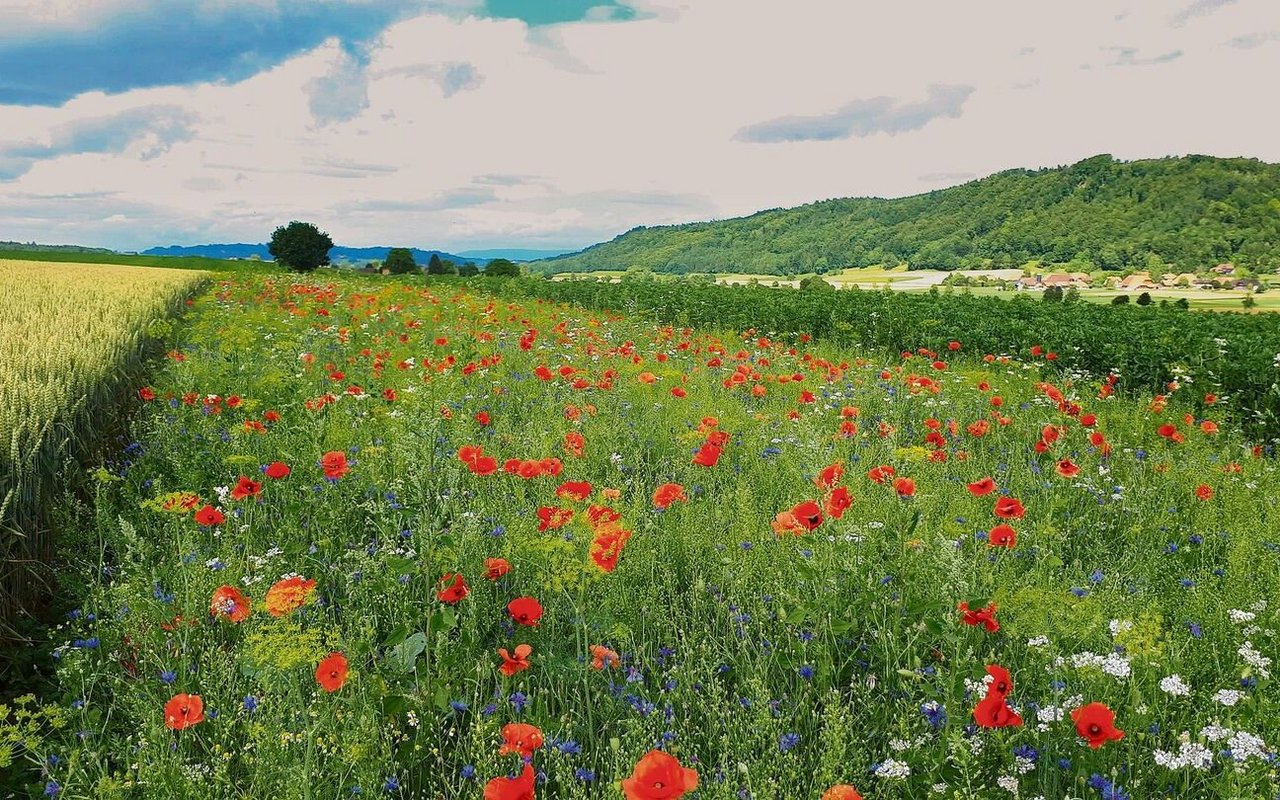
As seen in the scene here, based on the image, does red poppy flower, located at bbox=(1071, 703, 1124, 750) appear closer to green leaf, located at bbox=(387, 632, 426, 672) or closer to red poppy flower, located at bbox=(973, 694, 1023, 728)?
red poppy flower, located at bbox=(973, 694, 1023, 728)

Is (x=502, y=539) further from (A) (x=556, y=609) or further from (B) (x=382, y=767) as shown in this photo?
(B) (x=382, y=767)

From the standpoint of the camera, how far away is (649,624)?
3.37 m

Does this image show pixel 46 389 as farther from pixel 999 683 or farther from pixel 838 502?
pixel 999 683

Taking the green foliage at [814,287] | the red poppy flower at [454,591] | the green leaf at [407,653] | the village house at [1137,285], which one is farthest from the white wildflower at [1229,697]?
the village house at [1137,285]

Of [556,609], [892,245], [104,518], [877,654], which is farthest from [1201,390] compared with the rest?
[892,245]

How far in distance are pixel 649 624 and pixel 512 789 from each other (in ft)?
5.81

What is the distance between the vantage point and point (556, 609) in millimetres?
3338

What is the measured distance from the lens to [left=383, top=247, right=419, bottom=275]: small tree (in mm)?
80000

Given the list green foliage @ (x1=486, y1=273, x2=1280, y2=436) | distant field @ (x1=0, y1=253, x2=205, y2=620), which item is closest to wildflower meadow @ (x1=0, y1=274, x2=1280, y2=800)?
distant field @ (x1=0, y1=253, x2=205, y2=620)

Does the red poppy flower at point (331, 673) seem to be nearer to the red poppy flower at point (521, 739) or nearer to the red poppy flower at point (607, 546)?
the red poppy flower at point (521, 739)

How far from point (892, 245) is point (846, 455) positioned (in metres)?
83.6

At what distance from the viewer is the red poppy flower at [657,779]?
1471 mm

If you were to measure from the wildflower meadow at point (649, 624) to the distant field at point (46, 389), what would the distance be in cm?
34

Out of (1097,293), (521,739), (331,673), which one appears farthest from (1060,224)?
(331,673)
